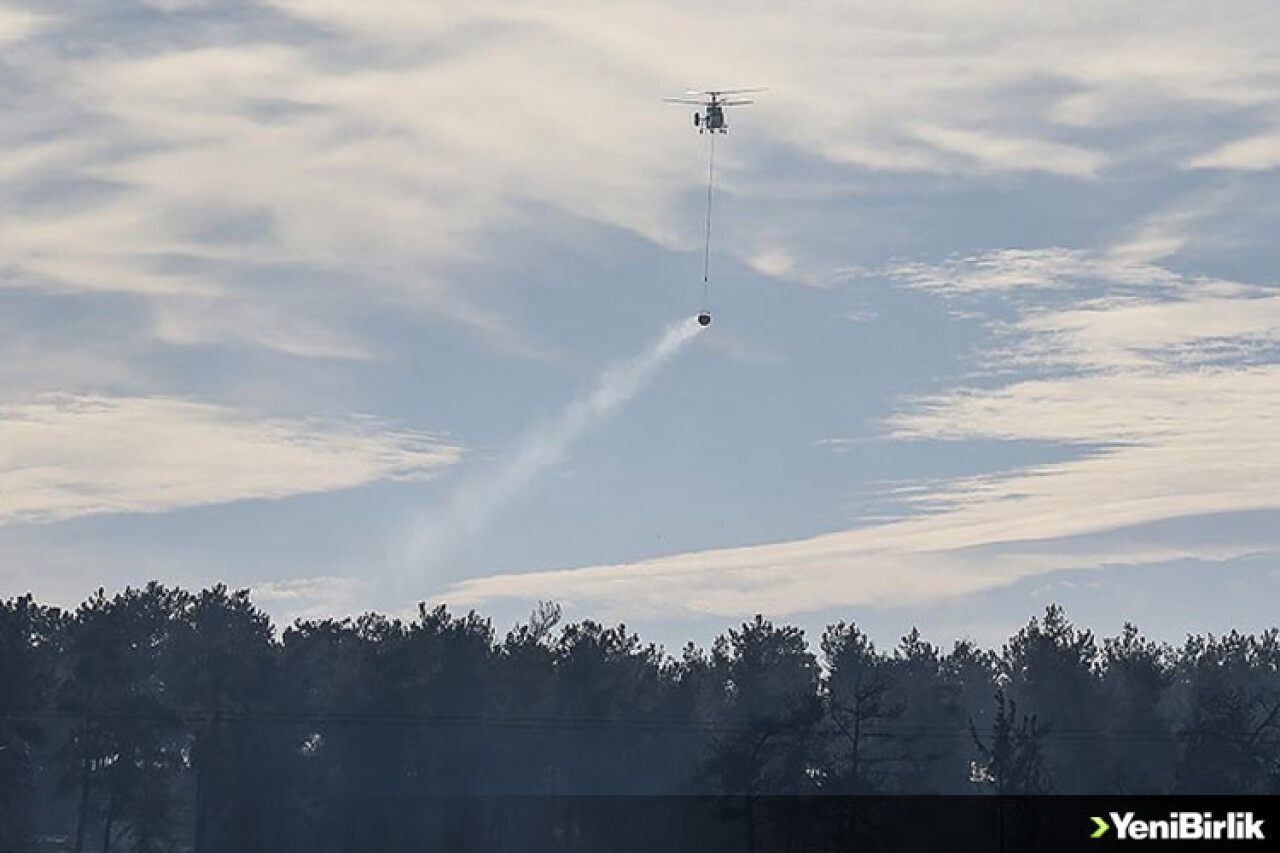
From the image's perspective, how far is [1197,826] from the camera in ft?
248

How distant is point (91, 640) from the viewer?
619 ft

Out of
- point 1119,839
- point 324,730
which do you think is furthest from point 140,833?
point 1119,839

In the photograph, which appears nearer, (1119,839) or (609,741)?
(1119,839)

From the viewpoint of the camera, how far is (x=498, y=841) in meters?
156

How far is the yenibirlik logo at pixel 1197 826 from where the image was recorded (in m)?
74.1

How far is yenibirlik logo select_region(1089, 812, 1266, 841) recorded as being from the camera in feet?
243

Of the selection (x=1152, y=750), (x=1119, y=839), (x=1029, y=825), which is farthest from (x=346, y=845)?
(x=1119, y=839)

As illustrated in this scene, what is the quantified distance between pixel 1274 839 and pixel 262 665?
13514cm

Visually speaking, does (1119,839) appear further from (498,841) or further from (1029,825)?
(498,841)

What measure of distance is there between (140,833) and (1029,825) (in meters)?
103

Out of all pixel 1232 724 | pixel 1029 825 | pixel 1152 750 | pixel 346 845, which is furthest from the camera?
pixel 1152 750

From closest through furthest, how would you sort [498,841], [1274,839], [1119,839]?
[1274,839]
[1119,839]
[498,841]

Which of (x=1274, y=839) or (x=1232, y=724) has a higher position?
(x=1232, y=724)

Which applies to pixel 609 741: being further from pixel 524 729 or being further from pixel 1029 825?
pixel 1029 825
